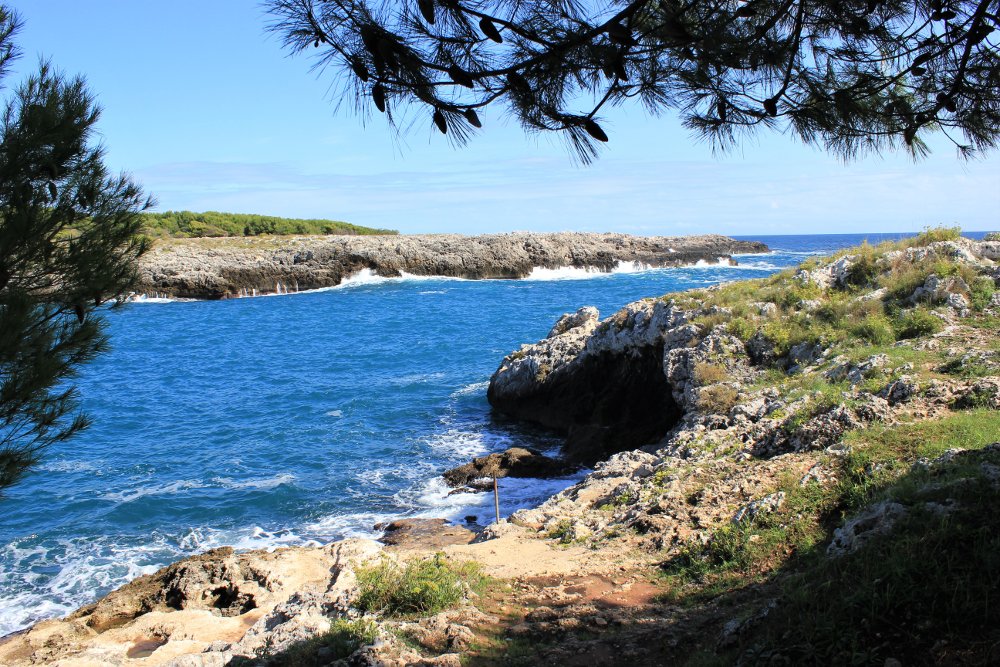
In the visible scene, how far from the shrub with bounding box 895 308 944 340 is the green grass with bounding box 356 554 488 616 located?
27.4ft

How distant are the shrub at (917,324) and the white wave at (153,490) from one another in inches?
571

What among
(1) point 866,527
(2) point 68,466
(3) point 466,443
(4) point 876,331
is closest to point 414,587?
(1) point 866,527

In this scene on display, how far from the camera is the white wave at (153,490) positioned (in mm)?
14734

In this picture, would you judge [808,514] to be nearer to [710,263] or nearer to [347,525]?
[347,525]

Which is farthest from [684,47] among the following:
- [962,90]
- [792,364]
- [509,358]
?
[509,358]

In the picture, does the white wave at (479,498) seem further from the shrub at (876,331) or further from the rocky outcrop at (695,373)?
the shrub at (876,331)

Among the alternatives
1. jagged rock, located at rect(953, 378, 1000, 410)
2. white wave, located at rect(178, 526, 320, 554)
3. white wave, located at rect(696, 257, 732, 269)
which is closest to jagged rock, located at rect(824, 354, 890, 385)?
jagged rock, located at rect(953, 378, 1000, 410)

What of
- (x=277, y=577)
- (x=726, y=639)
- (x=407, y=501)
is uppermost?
(x=726, y=639)

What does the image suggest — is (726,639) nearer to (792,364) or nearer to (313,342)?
(792,364)

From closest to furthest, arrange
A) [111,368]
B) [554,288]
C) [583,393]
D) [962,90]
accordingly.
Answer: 1. [962,90]
2. [583,393]
3. [111,368]
4. [554,288]

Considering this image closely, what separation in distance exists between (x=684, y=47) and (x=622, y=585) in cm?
498

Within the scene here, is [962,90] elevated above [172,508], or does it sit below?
above

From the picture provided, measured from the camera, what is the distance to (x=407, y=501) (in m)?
14.0

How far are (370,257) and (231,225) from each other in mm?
24867
